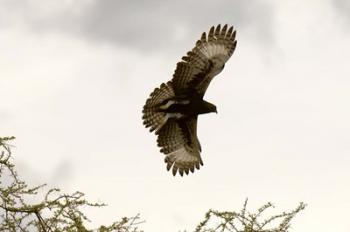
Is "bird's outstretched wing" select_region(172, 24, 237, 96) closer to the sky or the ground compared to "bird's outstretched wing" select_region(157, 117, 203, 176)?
closer to the sky

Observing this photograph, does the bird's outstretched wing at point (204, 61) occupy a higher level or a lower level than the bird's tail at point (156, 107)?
higher

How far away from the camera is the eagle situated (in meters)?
11.1

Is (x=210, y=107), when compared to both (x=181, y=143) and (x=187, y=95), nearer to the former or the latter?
(x=187, y=95)

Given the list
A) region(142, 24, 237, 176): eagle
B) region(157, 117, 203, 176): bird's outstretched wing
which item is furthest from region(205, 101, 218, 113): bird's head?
region(157, 117, 203, 176): bird's outstretched wing

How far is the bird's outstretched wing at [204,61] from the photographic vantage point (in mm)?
11031

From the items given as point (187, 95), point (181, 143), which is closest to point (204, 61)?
point (187, 95)

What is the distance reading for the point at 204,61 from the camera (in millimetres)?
11203

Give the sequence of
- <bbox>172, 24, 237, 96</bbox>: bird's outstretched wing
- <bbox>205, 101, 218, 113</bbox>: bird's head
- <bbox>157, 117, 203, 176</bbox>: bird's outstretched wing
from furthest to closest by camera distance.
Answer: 1. <bbox>157, 117, 203, 176</bbox>: bird's outstretched wing
2. <bbox>205, 101, 218, 113</bbox>: bird's head
3. <bbox>172, 24, 237, 96</bbox>: bird's outstretched wing

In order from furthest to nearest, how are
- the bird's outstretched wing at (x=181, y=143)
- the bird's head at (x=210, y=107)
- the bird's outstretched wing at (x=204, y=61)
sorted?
the bird's outstretched wing at (x=181, y=143), the bird's head at (x=210, y=107), the bird's outstretched wing at (x=204, y=61)

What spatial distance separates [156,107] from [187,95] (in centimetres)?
59

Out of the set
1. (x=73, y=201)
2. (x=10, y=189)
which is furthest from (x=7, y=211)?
(x=73, y=201)

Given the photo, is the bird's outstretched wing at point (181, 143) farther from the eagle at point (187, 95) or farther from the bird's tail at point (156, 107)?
the bird's tail at point (156, 107)

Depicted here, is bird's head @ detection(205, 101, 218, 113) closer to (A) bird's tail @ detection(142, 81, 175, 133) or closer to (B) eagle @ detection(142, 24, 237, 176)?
(B) eagle @ detection(142, 24, 237, 176)

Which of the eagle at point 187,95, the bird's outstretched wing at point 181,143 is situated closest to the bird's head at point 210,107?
the eagle at point 187,95
